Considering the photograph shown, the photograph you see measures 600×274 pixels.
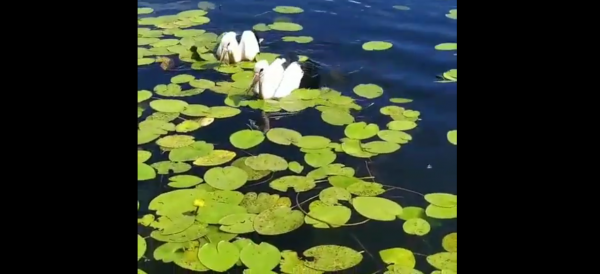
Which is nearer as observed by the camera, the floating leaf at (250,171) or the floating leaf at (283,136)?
the floating leaf at (250,171)

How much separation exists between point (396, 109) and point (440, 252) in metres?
0.81

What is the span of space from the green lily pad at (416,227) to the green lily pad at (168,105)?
1.00 m

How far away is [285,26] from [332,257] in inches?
70.6

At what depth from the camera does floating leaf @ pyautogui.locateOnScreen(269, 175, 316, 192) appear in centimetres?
179

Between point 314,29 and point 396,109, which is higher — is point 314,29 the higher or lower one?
the higher one

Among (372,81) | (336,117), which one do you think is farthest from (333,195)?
(372,81)

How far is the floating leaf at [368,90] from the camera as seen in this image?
2.39 metres

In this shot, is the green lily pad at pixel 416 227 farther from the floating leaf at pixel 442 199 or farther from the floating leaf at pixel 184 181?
the floating leaf at pixel 184 181

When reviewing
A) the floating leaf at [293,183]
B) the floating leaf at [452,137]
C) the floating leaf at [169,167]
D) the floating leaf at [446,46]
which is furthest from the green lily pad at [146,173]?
the floating leaf at [446,46]

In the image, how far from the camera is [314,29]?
3039 millimetres

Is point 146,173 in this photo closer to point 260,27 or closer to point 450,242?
point 450,242
